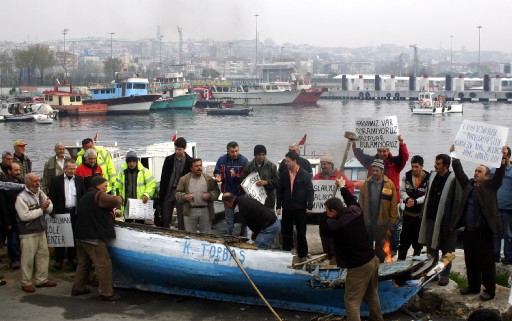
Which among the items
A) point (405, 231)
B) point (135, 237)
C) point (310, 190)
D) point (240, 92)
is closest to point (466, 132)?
point (405, 231)

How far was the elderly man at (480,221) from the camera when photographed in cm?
833

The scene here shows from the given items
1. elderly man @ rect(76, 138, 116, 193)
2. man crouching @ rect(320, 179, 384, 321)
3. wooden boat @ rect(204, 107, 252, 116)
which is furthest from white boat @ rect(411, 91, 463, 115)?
man crouching @ rect(320, 179, 384, 321)

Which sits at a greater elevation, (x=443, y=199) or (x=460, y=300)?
(x=443, y=199)

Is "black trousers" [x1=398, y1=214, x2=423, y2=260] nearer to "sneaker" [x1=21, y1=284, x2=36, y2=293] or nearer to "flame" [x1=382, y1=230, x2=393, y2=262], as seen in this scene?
"flame" [x1=382, y1=230, x2=393, y2=262]

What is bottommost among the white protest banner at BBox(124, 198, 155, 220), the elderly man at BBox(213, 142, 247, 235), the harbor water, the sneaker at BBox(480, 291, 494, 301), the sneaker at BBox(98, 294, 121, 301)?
the harbor water

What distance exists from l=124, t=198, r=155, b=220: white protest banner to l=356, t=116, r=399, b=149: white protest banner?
10.5ft

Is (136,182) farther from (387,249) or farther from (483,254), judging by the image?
(483,254)

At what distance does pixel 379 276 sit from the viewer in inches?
326

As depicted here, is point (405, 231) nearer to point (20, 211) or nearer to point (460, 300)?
point (460, 300)

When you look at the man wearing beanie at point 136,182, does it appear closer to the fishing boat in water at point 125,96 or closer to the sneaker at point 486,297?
the sneaker at point 486,297

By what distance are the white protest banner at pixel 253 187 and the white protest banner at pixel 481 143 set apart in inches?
112

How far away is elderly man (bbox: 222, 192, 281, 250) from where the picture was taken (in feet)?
29.4

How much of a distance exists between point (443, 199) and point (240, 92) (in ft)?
325

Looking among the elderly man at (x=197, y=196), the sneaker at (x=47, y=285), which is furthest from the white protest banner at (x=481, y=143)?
the sneaker at (x=47, y=285)
